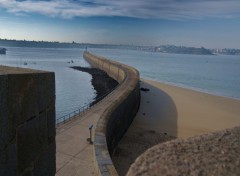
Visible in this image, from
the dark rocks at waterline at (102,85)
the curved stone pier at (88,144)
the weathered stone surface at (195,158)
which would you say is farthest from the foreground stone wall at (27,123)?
the dark rocks at waterline at (102,85)

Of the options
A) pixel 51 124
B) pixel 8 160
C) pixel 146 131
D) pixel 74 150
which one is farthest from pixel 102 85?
pixel 8 160

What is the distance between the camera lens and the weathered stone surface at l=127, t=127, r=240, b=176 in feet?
17.6

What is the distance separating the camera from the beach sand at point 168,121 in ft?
60.2

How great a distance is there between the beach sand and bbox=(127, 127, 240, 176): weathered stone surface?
8.51 metres

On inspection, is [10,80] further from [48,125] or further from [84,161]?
[84,161]

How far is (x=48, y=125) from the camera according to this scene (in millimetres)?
2441

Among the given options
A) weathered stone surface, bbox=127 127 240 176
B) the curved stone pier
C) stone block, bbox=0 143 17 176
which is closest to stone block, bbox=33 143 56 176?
stone block, bbox=0 143 17 176


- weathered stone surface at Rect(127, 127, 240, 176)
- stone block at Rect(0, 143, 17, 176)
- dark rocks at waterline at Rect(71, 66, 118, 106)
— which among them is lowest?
dark rocks at waterline at Rect(71, 66, 118, 106)

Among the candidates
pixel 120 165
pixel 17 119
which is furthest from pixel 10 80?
pixel 120 165

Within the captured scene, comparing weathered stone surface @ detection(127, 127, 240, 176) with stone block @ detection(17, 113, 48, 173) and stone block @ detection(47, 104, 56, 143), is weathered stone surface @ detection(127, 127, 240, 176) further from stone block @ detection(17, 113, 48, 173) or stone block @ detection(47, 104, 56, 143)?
stone block @ detection(17, 113, 48, 173)

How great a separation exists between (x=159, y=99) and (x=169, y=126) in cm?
1531

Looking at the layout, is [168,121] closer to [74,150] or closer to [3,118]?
[74,150]

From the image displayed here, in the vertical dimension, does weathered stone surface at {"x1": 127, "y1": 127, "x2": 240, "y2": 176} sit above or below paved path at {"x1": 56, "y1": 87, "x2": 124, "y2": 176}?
above

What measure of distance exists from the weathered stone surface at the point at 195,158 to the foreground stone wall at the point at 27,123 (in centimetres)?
354
